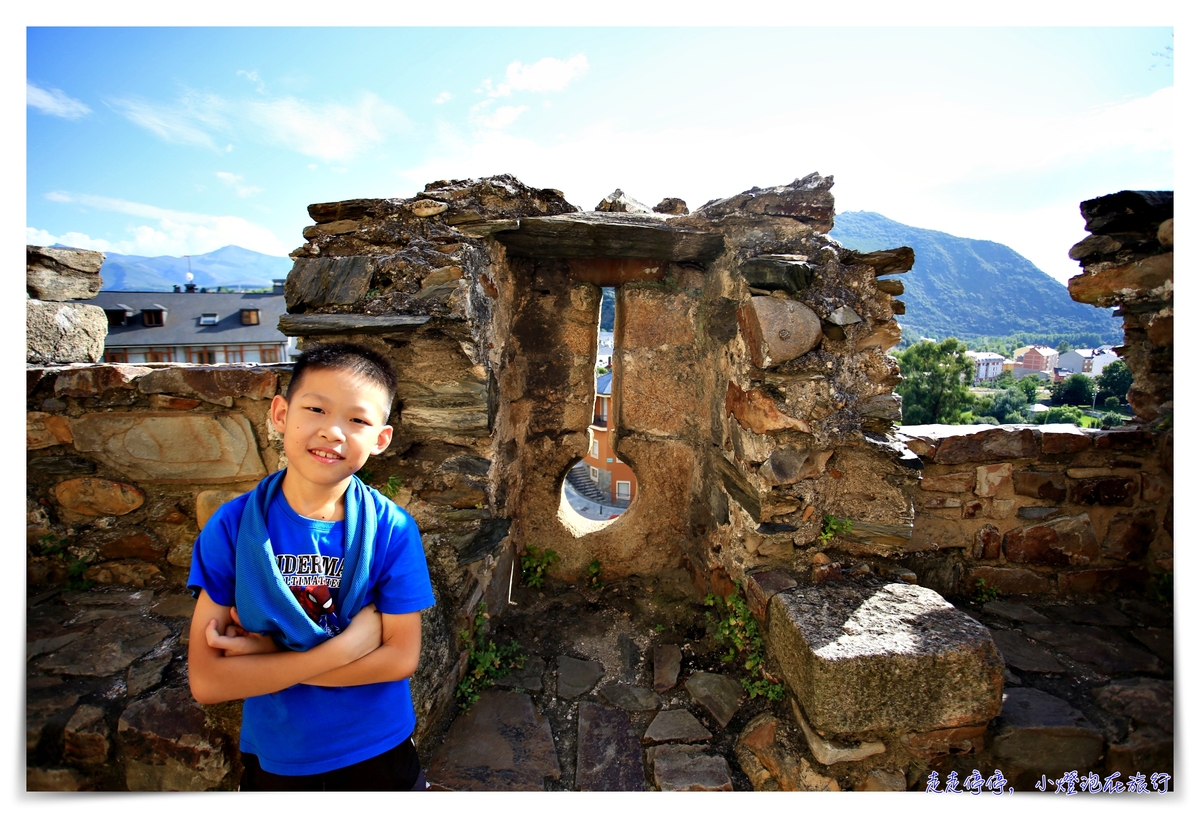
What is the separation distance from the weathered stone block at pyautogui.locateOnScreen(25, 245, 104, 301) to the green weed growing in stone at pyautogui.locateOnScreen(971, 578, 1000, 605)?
17.4 feet

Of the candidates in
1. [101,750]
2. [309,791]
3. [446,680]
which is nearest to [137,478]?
[101,750]

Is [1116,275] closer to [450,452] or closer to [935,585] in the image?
[935,585]

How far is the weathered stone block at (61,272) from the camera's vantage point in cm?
279

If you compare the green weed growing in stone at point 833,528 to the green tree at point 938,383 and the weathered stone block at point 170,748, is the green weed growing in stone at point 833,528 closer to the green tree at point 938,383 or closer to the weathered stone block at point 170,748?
the weathered stone block at point 170,748

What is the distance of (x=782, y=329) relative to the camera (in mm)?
2287

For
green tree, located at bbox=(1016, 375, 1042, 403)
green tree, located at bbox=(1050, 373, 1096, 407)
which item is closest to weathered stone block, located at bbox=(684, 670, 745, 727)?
green tree, located at bbox=(1050, 373, 1096, 407)

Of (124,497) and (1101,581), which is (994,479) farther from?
(124,497)

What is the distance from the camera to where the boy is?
122 cm

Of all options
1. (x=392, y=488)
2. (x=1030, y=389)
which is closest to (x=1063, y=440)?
(x=392, y=488)

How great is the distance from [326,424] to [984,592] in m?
3.44

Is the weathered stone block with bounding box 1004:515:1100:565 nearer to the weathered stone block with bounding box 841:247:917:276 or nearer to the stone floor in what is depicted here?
the stone floor

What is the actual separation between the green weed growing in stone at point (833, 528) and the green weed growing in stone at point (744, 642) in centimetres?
45

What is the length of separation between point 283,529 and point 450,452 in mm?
1090

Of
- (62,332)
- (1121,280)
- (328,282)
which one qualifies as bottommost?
(62,332)
